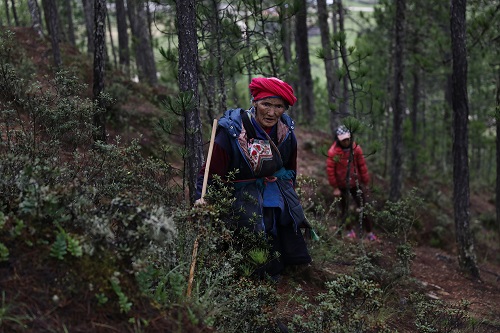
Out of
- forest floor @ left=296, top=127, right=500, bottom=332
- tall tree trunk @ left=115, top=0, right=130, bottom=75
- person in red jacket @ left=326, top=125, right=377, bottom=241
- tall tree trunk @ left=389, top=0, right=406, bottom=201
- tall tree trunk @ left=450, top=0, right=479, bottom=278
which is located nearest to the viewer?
forest floor @ left=296, top=127, right=500, bottom=332

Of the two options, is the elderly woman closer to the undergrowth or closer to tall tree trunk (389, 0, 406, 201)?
the undergrowth

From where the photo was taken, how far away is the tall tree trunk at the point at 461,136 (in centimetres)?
737

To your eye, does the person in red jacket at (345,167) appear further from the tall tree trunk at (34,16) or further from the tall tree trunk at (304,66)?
the tall tree trunk at (34,16)

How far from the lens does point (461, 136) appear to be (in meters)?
7.71

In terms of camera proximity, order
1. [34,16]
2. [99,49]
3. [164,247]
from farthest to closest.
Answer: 1. [34,16]
2. [99,49]
3. [164,247]

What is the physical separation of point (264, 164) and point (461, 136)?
14.9 feet

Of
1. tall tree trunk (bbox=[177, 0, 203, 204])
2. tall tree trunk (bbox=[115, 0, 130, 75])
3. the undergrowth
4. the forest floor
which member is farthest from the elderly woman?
tall tree trunk (bbox=[115, 0, 130, 75])

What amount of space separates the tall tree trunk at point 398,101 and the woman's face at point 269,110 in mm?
6513

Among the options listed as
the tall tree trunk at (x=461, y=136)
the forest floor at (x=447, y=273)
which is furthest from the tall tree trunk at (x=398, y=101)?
the tall tree trunk at (x=461, y=136)

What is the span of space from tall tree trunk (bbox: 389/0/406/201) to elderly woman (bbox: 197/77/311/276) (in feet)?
20.8

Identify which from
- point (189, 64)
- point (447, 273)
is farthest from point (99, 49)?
point (447, 273)

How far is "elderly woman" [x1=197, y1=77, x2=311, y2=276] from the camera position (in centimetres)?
437

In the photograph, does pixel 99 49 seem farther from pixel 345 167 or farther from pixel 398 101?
pixel 398 101

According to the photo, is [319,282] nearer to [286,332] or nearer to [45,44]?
[286,332]
